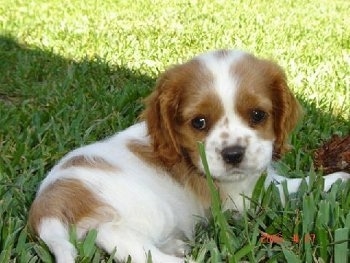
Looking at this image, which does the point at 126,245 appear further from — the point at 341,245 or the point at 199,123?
the point at 341,245

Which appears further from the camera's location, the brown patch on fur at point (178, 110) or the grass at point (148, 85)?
the brown patch on fur at point (178, 110)

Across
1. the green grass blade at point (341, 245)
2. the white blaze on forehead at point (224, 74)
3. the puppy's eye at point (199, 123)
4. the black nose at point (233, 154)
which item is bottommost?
the green grass blade at point (341, 245)

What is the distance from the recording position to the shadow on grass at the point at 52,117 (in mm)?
4352

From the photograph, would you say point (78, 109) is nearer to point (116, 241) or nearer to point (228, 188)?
point (228, 188)

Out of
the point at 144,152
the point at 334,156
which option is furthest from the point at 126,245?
the point at 334,156

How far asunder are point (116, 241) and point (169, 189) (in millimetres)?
697

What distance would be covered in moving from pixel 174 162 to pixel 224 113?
1.47 feet

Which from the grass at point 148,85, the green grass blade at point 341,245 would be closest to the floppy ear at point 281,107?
the grass at point 148,85

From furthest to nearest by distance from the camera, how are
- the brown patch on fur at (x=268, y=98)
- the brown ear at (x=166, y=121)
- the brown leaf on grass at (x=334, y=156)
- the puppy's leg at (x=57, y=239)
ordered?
the brown leaf on grass at (x=334, y=156), the brown ear at (x=166, y=121), the brown patch on fur at (x=268, y=98), the puppy's leg at (x=57, y=239)

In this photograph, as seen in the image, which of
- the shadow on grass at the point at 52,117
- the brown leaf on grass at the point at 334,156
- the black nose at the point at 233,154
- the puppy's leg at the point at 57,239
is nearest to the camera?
the puppy's leg at the point at 57,239

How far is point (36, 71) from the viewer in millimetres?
7316

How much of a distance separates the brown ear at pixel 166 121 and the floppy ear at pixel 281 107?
56 centimetres

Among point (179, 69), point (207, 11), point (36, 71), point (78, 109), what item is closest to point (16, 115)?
point (78, 109)

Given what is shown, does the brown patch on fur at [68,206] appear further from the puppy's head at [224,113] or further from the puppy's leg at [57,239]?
the puppy's head at [224,113]
